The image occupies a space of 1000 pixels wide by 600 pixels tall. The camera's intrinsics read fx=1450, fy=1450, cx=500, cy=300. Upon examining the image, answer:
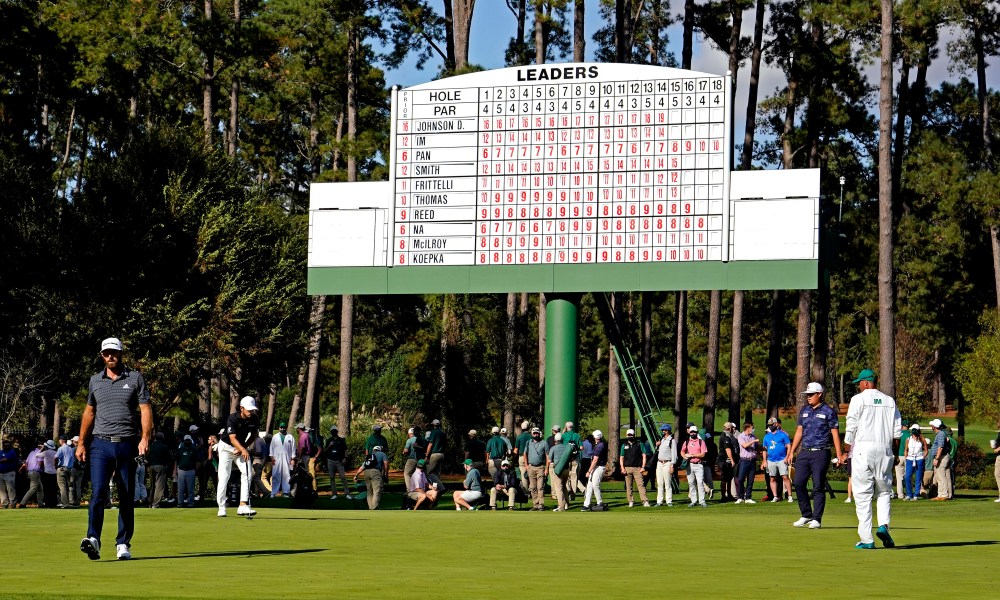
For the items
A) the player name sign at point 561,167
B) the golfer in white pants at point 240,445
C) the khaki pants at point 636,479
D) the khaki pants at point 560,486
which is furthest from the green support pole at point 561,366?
the golfer in white pants at point 240,445

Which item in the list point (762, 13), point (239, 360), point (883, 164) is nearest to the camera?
point (883, 164)

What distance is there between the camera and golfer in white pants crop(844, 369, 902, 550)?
1431cm

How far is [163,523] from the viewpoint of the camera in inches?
718

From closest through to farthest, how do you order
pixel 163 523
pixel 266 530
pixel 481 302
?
pixel 266 530 < pixel 163 523 < pixel 481 302

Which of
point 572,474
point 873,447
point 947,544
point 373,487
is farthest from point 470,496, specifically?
point 873,447

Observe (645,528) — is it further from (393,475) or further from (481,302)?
(481,302)

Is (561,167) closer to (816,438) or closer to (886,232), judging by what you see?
(886,232)

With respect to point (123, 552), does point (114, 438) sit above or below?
above

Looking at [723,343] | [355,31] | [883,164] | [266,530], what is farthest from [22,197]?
[723,343]

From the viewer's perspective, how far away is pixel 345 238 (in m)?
32.3

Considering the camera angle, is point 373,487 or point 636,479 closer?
point 373,487

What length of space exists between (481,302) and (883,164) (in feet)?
86.0

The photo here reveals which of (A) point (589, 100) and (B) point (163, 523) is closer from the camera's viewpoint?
(B) point (163, 523)

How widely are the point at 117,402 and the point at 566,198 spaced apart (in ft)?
63.9
